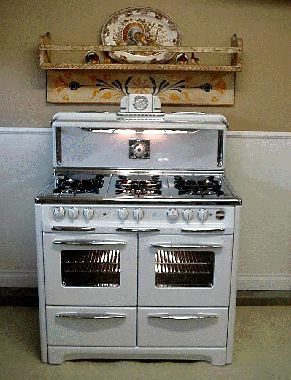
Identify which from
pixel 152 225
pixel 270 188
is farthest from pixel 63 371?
pixel 270 188

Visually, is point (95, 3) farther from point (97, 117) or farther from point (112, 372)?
point (112, 372)

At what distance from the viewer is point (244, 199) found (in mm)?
3191

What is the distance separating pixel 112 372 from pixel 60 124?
143 cm

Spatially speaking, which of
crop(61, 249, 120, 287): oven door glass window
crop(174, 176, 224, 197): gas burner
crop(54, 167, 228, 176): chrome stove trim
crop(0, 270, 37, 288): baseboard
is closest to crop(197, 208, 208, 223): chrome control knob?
crop(174, 176, 224, 197): gas burner

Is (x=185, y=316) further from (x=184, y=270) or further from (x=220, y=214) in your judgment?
(x=220, y=214)

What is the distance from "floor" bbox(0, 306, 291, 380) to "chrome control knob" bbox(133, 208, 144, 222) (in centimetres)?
84

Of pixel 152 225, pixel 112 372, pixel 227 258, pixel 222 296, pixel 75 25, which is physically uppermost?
pixel 75 25

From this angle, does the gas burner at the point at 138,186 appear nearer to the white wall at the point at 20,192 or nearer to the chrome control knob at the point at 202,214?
the chrome control knob at the point at 202,214

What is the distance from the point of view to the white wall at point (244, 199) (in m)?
3.11

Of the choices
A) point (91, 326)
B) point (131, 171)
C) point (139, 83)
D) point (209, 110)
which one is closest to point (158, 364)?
point (91, 326)

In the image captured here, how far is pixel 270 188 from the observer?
A: 318 centimetres

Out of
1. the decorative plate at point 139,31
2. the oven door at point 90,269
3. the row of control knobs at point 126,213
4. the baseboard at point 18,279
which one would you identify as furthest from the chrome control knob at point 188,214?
the baseboard at point 18,279

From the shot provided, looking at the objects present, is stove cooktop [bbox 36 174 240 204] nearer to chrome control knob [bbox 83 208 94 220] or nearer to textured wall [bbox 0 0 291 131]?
chrome control knob [bbox 83 208 94 220]

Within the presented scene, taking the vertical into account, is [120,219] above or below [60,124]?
below
